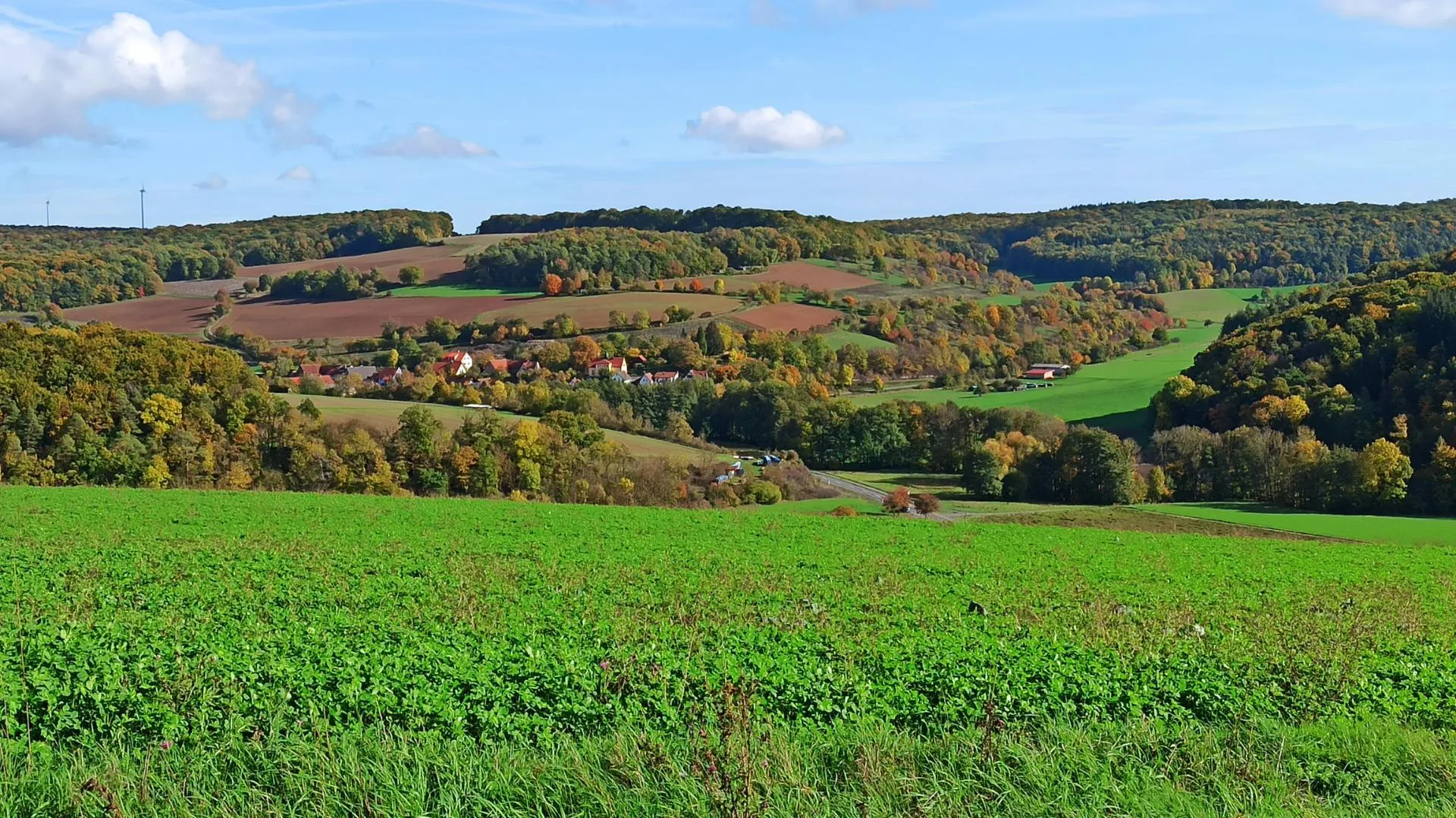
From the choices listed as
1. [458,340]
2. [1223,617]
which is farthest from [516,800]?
[458,340]

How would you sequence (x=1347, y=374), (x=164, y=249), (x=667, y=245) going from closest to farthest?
(x=1347, y=374) → (x=164, y=249) → (x=667, y=245)

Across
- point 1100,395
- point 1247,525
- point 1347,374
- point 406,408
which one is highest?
point 1347,374

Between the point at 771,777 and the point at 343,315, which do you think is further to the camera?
the point at 343,315

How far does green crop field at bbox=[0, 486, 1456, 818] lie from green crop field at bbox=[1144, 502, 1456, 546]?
998 inches

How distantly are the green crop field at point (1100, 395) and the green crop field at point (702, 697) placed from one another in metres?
73.8

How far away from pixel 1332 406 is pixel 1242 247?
113 meters

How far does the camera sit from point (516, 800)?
24.8ft

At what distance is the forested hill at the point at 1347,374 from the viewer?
70312 mm

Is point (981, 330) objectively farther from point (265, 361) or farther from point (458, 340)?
point (265, 361)

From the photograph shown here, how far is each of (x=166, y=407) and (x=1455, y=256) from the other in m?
97.7

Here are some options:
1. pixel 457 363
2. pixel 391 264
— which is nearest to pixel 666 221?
pixel 391 264

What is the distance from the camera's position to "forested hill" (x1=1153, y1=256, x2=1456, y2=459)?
70.3 metres

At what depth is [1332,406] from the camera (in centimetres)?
7269

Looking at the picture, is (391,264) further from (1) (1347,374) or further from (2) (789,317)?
(1) (1347,374)
